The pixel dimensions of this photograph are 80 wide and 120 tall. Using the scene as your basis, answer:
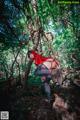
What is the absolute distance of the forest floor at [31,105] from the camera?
2191 millimetres

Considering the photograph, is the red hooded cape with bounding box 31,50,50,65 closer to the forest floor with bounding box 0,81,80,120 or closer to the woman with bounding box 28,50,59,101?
the woman with bounding box 28,50,59,101

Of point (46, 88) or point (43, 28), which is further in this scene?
point (43, 28)

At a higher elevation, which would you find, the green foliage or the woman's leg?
the green foliage

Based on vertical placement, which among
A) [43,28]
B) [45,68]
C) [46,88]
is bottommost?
[46,88]

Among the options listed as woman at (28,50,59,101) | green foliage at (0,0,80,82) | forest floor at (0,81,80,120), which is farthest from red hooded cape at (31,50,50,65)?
forest floor at (0,81,80,120)

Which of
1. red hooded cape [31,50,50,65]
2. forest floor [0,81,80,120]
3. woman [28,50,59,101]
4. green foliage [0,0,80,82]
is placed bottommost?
forest floor [0,81,80,120]

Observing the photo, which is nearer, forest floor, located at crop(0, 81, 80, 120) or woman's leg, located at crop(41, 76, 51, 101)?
forest floor, located at crop(0, 81, 80, 120)

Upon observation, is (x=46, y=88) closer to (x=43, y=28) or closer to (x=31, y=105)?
(x=31, y=105)

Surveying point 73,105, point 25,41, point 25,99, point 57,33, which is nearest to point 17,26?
point 25,41

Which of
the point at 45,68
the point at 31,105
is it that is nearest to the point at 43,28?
the point at 45,68

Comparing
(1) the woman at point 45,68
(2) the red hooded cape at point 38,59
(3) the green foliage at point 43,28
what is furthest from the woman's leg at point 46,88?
(3) the green foliage at point 43,28

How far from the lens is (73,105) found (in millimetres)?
2305

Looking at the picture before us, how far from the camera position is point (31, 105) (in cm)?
229

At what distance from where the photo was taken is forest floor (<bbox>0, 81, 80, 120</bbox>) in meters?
2.19
